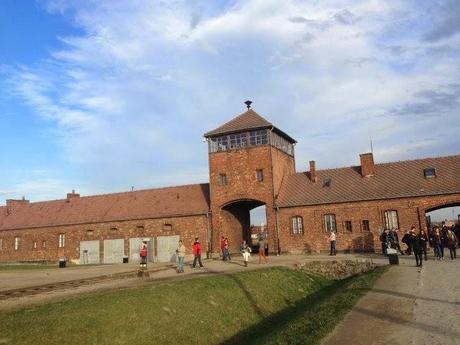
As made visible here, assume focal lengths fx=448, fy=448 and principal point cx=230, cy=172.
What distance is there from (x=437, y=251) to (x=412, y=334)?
53.1 ft

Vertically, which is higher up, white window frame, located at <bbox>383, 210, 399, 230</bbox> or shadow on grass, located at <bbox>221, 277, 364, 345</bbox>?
white window frame, located at <bbox>383, 210, 399, 230</bbox>

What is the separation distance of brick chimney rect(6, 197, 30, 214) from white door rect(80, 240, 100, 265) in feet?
47.7

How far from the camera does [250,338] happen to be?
14.2 meters

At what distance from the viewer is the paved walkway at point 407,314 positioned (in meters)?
9.11

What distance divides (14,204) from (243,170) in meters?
31.6

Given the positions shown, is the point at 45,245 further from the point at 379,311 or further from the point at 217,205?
the point at 379,311

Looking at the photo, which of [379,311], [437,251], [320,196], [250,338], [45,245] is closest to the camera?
[379,311]

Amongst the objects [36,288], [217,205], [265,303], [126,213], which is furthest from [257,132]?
[36,288]

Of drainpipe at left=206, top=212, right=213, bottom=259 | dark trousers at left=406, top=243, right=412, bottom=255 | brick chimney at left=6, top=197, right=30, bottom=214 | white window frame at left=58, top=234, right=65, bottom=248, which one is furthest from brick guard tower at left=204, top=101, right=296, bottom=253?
brick chimney at left=6, top=197, right=30, bottom=214

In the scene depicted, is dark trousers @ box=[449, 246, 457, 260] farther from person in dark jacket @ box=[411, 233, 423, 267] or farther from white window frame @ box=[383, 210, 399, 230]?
white window frame @ box=[383, 210, 399, 230]

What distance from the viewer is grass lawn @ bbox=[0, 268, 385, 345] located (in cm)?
1112

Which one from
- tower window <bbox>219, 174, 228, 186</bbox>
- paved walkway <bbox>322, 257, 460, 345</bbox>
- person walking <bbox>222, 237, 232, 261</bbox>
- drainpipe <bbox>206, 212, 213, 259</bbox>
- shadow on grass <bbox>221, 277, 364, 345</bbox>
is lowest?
shadow on grass <bbox>221, 277, 364, 345</bbox>

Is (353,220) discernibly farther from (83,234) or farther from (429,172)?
(83,234)

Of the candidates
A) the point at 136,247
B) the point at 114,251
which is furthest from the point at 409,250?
the point at 114,251
